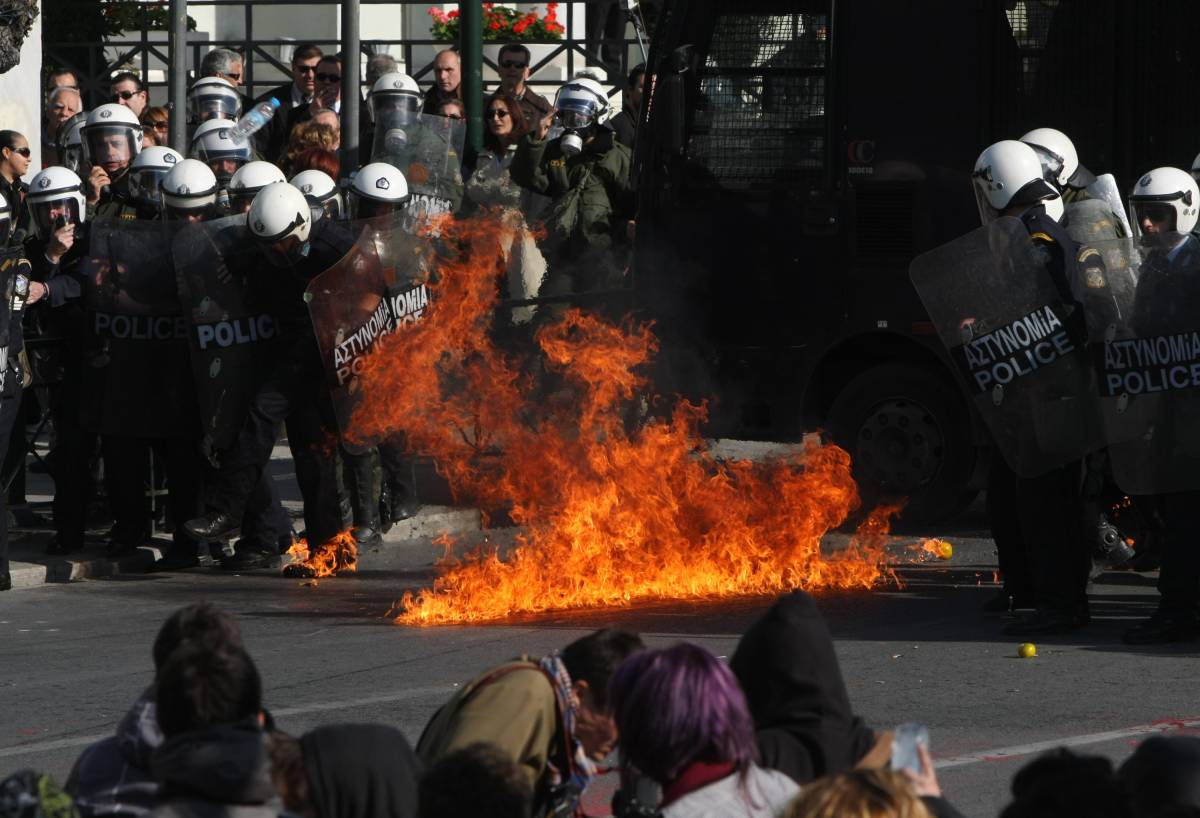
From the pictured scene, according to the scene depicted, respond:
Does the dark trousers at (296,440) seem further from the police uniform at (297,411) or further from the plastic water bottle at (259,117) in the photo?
the plastic water bottle at (259,117)

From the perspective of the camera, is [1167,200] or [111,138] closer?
[1167,200]

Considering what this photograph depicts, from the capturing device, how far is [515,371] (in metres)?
11.0

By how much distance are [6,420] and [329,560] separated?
1.81 meters

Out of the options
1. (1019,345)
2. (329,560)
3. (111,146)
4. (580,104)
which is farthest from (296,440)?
(1019,345)

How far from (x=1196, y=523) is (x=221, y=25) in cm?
2062

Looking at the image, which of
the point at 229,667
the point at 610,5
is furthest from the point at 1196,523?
the point at 610,5

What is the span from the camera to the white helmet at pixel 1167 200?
9.45 m

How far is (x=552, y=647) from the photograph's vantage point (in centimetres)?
855

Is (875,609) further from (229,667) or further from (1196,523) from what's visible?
(229,667)

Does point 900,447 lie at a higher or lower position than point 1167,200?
lower

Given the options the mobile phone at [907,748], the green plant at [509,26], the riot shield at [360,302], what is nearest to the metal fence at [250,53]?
the green plant at [509,26]

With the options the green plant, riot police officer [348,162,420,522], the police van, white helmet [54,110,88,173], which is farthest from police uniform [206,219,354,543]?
the green plant

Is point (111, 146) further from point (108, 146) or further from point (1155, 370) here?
point (1155, 370)

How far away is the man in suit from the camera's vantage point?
1471 centimetres
